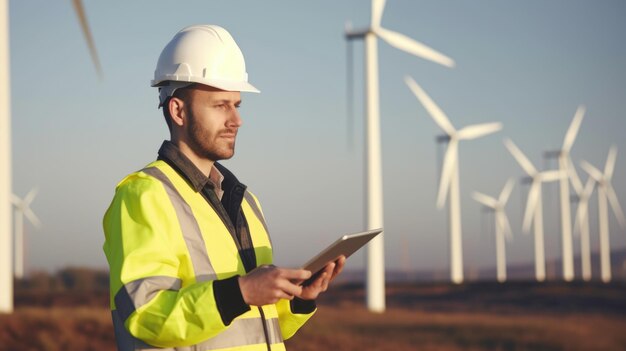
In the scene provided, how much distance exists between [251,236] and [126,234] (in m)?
0.79

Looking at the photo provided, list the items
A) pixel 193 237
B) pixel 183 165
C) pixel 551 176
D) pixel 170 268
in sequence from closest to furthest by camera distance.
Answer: pixel 170 268 → pixel 193 237 → pixel 183 165 → pixel 551 176

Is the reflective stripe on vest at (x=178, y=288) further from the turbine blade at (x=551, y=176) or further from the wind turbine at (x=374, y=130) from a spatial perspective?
the turbine blade at (x=551, y=176)

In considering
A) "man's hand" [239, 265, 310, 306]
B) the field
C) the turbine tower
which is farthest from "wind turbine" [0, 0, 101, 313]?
"man's hand" [239, 265, 310, 306]

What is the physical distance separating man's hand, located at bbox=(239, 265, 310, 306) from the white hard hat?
3.21ft

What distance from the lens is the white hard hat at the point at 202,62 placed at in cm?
422

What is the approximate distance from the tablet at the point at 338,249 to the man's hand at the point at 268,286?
26 cm

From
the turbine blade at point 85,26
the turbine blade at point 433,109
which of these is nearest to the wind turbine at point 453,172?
the turbine blade at point 433,109

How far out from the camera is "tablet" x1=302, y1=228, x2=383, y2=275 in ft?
12.6

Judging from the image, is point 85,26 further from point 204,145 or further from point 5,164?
point 204,145

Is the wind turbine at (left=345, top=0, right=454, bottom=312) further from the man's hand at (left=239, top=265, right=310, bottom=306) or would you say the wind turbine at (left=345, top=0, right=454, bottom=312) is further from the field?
the man's hand at (left=239, top=265, right=310, bottom=306)

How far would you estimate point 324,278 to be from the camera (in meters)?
4.19

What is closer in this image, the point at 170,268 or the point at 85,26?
the point at 170,268

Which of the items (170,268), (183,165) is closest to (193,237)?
(170,268)

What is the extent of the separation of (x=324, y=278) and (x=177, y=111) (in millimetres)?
1014
